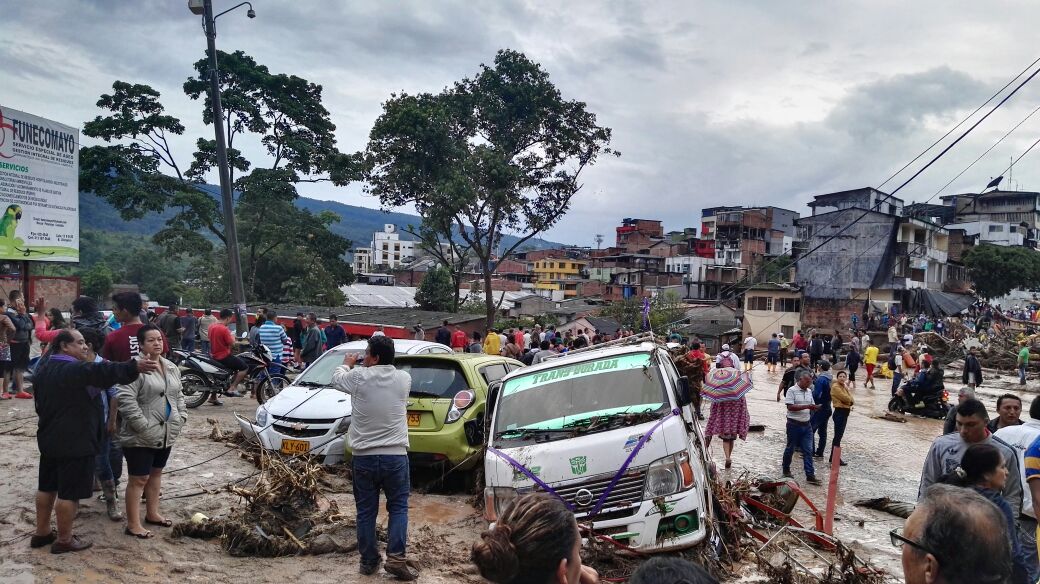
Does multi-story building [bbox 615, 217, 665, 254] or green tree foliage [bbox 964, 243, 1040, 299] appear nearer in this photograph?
green tree foliage [bbox 964, 243, 1040, 299]

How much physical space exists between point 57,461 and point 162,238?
26074mm

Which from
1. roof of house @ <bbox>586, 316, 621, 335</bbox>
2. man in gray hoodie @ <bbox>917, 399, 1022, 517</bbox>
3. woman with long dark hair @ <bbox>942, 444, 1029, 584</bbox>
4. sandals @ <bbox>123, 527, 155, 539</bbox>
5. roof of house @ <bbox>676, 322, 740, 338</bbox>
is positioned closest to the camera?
woman with long dark hair @ <bbox>942, 444, 1029, 584</bbox>

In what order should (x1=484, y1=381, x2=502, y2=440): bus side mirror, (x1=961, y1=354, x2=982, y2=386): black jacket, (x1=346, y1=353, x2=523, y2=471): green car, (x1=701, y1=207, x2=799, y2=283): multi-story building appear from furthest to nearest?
1. (x1=701, y1=207, x2=799, y2=283): multi-story building
2. (x1=961, y1=354, x2=982, y2=386): black jacket
3. (x1=346, y1=353, x2=523, y2=471): green car
4. (x1=484, y1=381, x2=502, y2=440): bus side mirror

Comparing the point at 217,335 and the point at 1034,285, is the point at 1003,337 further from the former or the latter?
the point at 1034,285

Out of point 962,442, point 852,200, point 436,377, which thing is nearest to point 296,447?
point 436,377

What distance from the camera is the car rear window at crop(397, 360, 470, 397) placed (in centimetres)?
844

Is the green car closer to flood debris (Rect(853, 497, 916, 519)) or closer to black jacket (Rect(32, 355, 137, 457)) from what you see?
black jacket (Rect(32, 355, 137, 457))

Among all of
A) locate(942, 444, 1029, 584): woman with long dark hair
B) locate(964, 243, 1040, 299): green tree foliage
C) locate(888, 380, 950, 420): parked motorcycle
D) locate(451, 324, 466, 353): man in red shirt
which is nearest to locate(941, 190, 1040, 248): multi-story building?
locate(964, 243, 1040, 299): green tree foliage

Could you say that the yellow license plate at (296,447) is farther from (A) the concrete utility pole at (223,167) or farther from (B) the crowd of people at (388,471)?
(A) the concrete utility pole at (223,167)

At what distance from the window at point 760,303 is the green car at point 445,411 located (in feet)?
151

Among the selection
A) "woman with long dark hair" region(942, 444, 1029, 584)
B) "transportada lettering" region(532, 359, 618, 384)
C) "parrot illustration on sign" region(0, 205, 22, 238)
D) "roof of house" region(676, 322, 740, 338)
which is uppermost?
"parrot illustration on sign" region(0, 205, 22, 238)

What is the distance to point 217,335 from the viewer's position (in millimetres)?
12234

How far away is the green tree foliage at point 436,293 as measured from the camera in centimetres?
4941

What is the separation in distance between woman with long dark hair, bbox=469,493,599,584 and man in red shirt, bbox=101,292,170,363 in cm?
486
